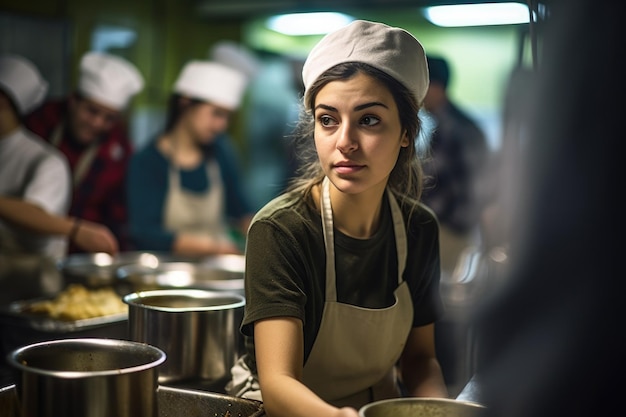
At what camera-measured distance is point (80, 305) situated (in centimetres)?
244

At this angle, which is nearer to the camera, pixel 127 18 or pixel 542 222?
pixel 542 222

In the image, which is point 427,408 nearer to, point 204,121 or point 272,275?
point 272,275

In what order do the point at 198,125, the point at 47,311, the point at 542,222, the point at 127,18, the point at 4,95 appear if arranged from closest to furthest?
the point at 542,222, the point at 47,311, the point at 4,95, the point at 198,125, the point at 127,18

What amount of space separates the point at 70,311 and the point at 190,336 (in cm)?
94

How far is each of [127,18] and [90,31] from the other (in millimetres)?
571

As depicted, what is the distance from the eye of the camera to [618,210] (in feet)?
3.08

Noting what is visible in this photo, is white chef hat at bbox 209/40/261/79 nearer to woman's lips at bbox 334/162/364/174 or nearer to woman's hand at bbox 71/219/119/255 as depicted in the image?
woman's hand at bbox 71/219/119/255

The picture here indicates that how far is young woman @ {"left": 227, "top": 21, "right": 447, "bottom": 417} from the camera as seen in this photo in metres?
1.37

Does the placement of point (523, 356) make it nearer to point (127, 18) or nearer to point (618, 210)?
point (618, 210)

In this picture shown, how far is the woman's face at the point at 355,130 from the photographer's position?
1.38m

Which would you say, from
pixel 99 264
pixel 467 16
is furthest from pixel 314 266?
pixel 467 16

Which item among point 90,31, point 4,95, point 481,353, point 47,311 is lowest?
point 47,311

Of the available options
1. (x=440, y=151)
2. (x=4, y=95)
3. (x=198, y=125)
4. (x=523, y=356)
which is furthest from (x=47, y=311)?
(x=440, y=151)

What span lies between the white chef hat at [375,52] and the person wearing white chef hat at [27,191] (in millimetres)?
2046
